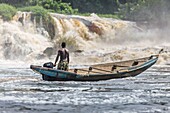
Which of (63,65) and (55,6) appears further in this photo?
(55,6)

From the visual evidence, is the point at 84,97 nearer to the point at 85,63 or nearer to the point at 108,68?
the point at 108,68

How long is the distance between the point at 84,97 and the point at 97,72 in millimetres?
6185

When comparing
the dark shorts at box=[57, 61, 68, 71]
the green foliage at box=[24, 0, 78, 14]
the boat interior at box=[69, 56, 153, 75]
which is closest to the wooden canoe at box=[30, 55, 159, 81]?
the boat interior at box=[69, 56, 153, 75]

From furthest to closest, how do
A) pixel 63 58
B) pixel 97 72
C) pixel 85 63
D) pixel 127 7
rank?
1. pixel 127 7
2. pixel 85 63
3. pixel 97 72
4. pixel 63 58

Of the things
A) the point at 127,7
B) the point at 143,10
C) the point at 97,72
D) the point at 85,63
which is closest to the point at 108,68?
the point at 97,72

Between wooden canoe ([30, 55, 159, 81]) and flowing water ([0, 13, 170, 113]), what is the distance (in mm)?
286

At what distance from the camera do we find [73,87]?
57.2ft

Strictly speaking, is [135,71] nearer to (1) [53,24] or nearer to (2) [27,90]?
(2) [27,90]

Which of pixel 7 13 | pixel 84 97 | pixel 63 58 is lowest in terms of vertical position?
pixel 84 97

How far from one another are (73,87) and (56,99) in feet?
10.9

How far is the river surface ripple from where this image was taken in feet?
40.7

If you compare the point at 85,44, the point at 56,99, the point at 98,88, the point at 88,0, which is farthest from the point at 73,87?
the point at 88,0

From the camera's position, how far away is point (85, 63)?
34781 mm

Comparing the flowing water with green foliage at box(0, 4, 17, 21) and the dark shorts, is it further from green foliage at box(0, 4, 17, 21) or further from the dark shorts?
the dark shorts
